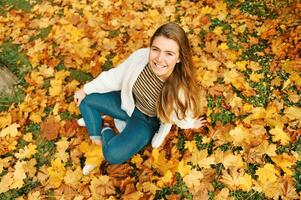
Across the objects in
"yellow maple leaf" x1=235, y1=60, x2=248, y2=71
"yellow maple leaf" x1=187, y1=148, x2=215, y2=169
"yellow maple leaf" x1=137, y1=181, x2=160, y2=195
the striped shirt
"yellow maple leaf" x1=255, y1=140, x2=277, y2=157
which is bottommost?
"yellow maple leaf" x1=137, y1=181, x2=160, y2=195

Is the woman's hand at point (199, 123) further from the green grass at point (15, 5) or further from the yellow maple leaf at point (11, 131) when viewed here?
the green grass at point (15, 5)

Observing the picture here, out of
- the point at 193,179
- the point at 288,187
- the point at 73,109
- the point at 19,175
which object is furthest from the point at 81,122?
the point at 288,187

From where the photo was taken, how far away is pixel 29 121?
361cm

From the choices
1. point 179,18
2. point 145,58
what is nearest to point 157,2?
point 179,18

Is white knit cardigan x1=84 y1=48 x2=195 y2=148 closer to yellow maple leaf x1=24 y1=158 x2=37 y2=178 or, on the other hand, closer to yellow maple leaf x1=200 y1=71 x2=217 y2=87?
yellow maple leaf x1=200 y1=71 x2=217 y2=87

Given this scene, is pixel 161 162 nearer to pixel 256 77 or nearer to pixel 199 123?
pixel 199 123

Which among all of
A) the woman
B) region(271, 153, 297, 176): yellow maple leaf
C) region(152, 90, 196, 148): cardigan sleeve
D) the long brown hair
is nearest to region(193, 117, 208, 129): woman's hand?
the woman

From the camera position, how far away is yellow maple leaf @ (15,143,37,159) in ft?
11.0

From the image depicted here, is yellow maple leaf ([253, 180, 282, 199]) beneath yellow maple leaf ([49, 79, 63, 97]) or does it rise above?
beneath

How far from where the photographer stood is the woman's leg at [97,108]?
3.16 m

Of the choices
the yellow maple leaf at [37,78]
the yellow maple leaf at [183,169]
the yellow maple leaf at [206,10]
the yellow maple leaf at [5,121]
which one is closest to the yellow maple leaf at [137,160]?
the yellow maple leaf at [183,169]

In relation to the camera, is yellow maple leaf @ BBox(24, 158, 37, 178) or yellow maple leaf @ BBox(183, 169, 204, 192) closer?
yellow maple leaf @ BBox(183, 169, 204, 192)

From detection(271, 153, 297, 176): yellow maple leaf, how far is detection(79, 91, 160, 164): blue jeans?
3.60 feet

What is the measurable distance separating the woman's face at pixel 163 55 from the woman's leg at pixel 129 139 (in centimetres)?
64
